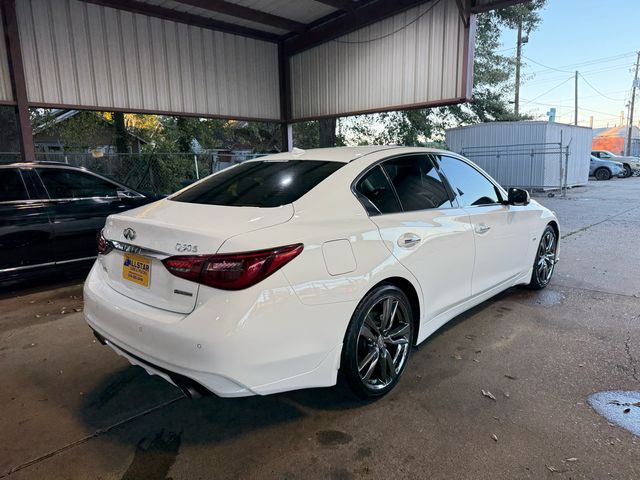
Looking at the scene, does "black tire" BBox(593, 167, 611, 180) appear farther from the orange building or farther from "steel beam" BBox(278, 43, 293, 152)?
the orange building

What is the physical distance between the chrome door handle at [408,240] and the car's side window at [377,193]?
0.61 ft

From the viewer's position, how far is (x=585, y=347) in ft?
11.4

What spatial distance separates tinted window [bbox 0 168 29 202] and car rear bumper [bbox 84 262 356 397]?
3514 mm

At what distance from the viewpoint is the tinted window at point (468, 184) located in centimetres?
356

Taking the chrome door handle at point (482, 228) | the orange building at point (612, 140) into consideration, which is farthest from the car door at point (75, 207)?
the orange building at point (612, 140)

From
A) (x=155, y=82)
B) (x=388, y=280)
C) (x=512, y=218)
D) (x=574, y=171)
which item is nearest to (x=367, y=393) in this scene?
(x=388, y=280)

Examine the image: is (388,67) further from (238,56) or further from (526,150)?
(526,150)

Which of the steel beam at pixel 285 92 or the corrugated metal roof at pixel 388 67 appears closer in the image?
the corrugated metal roof at pixel 388 67

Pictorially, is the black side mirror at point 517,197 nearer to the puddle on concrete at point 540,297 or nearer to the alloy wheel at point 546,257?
the alloy wheel at point 546,257

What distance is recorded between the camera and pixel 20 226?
4910 millimetres

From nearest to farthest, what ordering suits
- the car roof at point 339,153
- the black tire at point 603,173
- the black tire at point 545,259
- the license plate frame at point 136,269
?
1. the license plate frame at point 136,269
2. the car roof at point 339,153
3. the black tire at point 545,259
4. the black tire at point 603,173

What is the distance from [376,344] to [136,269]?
1.46 meters

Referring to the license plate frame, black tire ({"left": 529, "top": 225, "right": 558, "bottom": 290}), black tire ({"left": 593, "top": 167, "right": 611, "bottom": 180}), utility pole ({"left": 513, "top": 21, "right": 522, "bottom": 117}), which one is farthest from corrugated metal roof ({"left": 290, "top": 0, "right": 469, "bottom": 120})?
black tire ({"left": 593, "top": 167, "right": 611, "bottom": 180})

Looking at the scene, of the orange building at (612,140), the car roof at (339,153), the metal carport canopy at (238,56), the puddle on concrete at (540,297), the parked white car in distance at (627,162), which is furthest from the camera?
the orange building at (612,140)
